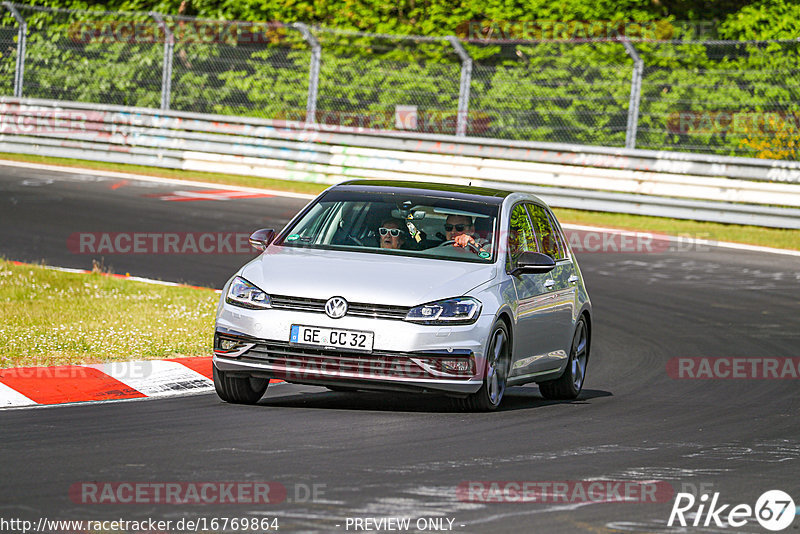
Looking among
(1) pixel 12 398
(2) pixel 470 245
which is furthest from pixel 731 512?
(1) pixel 12 398

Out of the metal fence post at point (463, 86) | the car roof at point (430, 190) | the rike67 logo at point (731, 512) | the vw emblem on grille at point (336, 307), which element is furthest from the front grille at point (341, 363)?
the metal fence post at point (463, 86)

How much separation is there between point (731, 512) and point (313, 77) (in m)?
19.8

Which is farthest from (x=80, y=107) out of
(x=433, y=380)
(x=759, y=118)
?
(x=433, y=380)

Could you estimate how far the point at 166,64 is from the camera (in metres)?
26.7

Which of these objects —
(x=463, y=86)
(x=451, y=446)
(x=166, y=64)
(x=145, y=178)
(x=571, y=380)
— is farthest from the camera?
(x=166, y=64)

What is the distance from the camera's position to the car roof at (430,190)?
10125mm

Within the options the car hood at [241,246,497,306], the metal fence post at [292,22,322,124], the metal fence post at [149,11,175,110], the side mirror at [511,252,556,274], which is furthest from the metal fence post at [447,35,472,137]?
the car hood at [241,246,497,306]

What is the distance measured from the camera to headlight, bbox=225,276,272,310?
28.8 ft

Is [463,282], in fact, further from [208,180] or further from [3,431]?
[208,180]

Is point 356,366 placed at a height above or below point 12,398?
above

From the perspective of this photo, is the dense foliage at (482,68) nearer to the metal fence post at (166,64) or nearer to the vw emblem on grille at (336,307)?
the metal fence post at (166,64)

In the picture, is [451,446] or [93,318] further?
[93,318]

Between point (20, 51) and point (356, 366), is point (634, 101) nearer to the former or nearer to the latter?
point (20, 51)

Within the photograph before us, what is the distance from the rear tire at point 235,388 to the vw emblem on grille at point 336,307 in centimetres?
81
